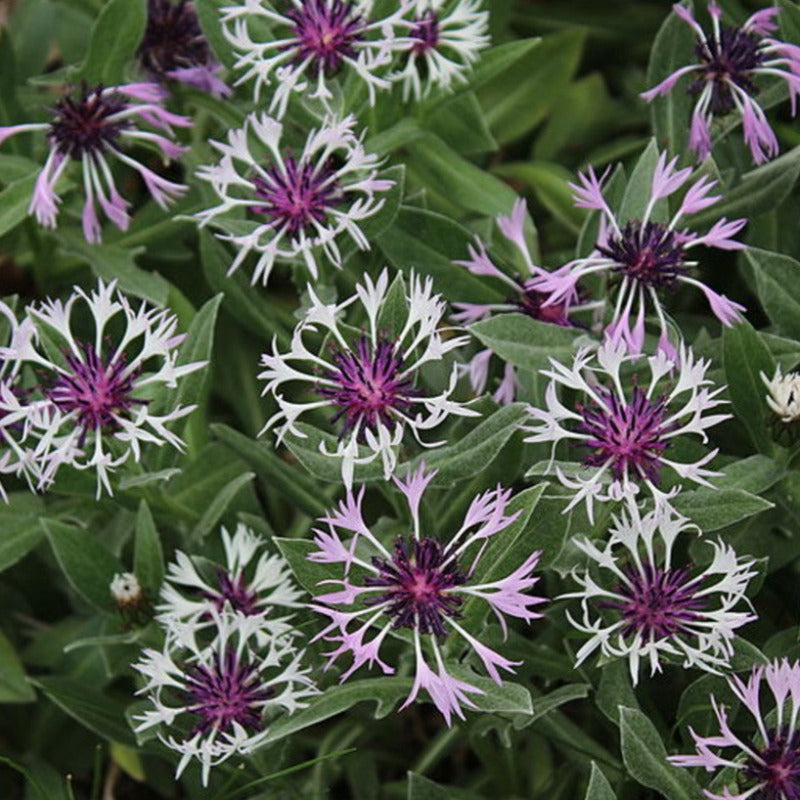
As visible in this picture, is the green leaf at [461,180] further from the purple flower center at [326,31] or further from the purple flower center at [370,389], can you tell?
the purple flower center at [370,389]

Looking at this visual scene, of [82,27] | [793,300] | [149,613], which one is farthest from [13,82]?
[793,300]

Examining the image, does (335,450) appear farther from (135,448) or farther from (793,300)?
(793,300)

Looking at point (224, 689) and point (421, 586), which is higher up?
point (421, 586)

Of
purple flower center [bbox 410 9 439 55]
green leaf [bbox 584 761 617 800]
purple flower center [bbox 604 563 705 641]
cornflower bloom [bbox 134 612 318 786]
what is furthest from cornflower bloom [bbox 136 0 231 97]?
green leaf [bbox 584 761 617 800]

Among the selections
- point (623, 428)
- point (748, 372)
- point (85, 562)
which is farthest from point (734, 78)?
point (85, 562)

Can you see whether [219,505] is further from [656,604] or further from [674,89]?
[674,89]

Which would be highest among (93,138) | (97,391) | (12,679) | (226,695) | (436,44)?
(436,44)
